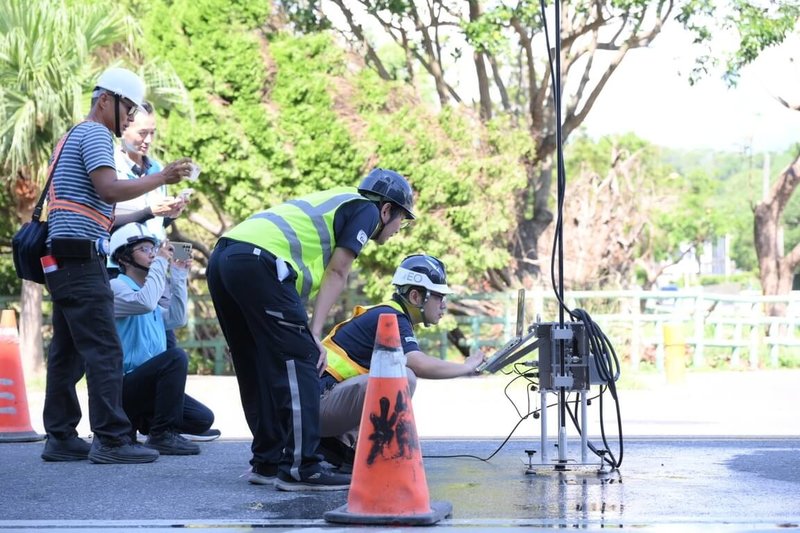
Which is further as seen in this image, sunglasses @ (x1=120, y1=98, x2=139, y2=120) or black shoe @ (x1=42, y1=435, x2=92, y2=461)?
black shoe @ (x1=42, y1=435, x2=92, y2=461)

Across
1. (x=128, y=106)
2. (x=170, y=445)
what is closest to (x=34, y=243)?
(x=128, y=106)

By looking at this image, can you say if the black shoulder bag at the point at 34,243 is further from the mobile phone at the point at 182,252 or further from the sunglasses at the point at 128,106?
the mobile phone at the point at 182,252

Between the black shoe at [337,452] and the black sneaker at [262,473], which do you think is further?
the black shoe at [337,452]

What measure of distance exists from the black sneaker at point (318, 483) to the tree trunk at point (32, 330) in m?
13.8

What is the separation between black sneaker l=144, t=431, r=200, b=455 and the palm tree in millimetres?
9602

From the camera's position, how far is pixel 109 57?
67.8 feet

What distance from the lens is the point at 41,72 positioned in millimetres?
17281

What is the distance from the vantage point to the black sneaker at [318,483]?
6.31 m

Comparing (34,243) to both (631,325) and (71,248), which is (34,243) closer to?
(71,248)

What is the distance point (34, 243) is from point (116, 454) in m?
1.31

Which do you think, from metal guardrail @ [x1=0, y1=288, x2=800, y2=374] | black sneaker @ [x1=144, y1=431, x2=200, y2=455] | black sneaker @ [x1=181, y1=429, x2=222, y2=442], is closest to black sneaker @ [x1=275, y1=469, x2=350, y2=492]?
black sneaker @ [x1=144, y1=431, x2=200, y2=455]

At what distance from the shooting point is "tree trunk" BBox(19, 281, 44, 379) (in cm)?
1931

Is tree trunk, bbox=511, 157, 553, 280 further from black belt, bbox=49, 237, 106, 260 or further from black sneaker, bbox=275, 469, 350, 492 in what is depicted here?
black sneaker, bbox=275, 469, 350, 492

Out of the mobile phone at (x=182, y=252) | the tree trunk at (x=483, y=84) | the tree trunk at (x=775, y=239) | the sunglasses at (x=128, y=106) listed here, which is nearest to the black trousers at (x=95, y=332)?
the sunglasses at (x=128, y=106)
